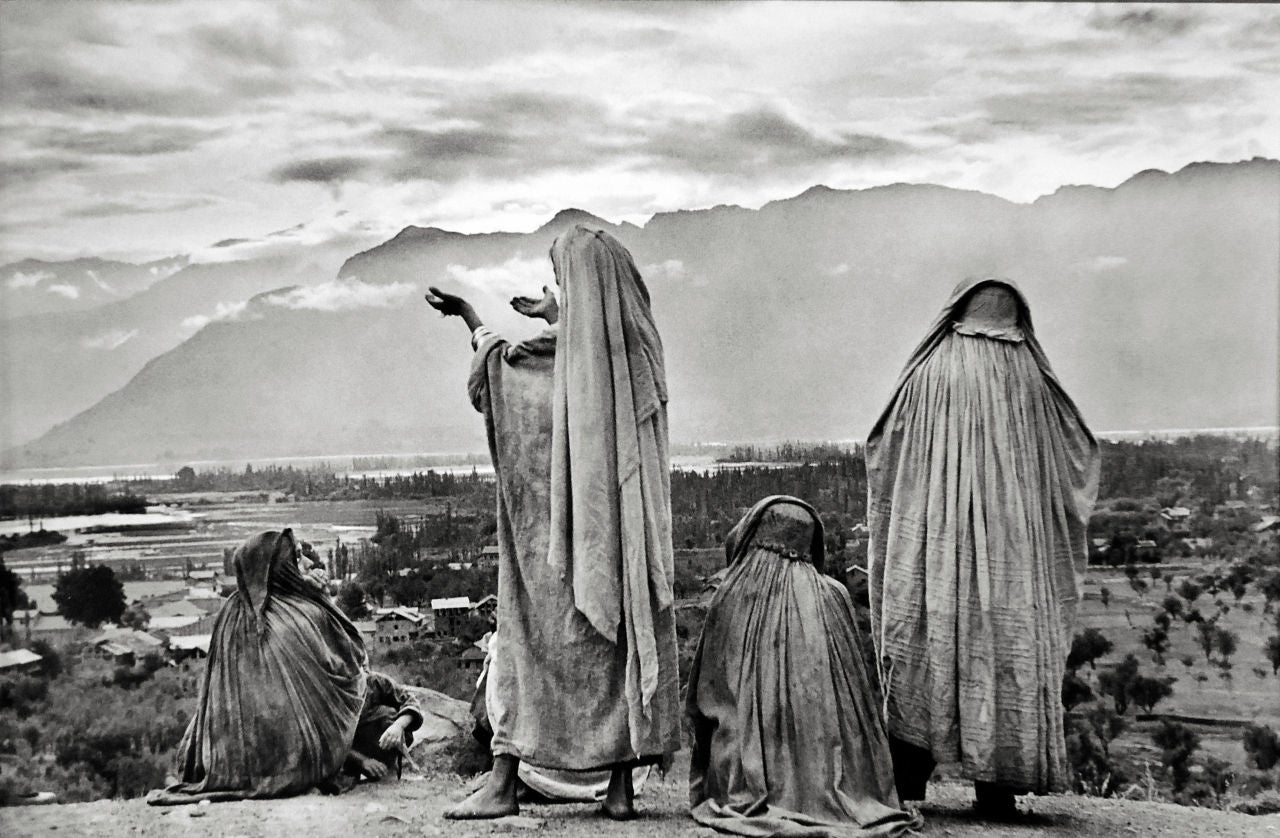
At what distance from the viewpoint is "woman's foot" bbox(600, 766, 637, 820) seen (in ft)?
16.7

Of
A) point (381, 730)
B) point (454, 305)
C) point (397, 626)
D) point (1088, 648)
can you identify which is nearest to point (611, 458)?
point (454, 305)

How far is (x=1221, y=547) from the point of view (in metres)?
8.68

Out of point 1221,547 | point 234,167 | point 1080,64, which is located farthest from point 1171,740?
point 234,167

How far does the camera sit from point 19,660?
23.1ft

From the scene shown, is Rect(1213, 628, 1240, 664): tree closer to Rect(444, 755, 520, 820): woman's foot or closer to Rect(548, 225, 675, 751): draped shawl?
Rect(548, 225, 675, 751): draped shawl

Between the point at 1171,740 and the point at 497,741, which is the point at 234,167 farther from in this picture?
the point at 1171,740

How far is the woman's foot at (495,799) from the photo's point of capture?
5035 millimetres

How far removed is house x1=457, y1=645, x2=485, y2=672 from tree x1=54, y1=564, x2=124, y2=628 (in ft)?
5.98

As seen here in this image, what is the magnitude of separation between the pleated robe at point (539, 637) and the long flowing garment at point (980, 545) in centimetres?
101

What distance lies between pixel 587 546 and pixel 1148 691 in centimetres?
452

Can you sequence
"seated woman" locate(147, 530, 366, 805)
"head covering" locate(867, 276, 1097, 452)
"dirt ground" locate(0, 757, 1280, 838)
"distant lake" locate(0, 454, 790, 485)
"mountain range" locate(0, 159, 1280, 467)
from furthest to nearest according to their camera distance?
"mountain range" locate(0, 159, 1280, 467) → "distant lake" locate(0, 454, 790, 485) → "head covering" locate(867, 276, 1097, 452) → "seated woman" locate(147, 530, 366, 805) → "dirt ground" locate(0, 757, 1280, 838)

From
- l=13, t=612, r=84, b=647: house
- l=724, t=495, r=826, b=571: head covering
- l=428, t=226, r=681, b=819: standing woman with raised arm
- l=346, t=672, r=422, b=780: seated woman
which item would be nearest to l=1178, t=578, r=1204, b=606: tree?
l=724, t=495, r=826, b=571: head covering

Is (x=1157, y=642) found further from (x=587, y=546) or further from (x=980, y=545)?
(x=587, y=546)

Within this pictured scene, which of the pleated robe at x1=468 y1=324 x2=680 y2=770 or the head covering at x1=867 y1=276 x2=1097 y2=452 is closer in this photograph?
the pleated robe at x1=468 y1=324 x2=680 y2=770
